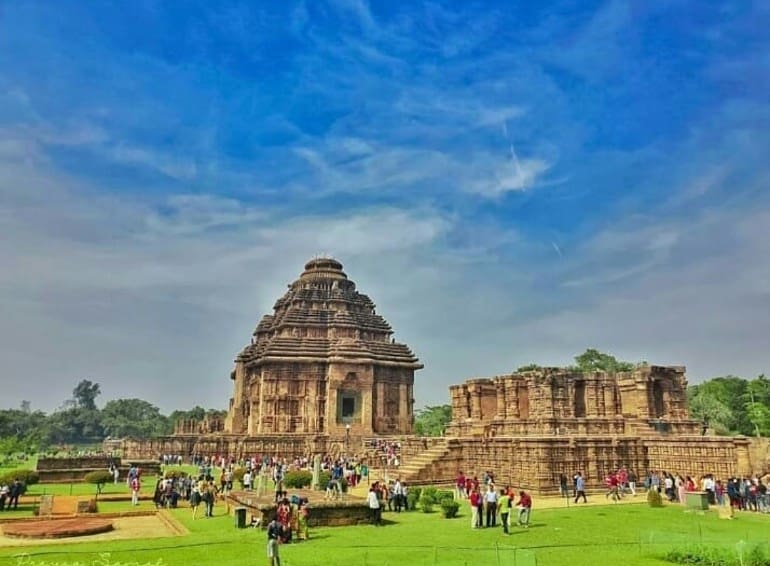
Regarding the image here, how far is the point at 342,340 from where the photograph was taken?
54469 millimetres

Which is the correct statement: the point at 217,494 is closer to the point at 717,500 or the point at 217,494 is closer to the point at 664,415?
the point at 717,500

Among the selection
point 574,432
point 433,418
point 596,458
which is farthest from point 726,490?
point 433,418

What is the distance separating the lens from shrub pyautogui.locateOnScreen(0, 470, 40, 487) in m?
25.8

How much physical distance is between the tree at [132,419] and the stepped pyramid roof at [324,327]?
5081 cm

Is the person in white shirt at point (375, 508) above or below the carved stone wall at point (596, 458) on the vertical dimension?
below

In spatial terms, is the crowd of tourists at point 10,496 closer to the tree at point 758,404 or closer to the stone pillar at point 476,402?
the stone pillar at point 476,402

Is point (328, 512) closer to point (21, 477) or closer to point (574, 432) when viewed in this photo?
point (21, 477)

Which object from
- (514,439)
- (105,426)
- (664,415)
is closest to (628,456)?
(514,439)

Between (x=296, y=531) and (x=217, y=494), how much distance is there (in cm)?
1064

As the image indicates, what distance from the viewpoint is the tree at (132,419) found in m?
113

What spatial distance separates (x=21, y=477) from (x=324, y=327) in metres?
30.7

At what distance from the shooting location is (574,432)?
33.7m

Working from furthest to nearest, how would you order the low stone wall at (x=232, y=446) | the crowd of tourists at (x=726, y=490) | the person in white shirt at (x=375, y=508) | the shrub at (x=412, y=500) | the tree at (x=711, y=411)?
1. the tree at (x=711, y=411)
2. the low stone wall at (x=232, y=446)
3. the shrub at (x=412, y=500)
4. the crowd of tourists at (x=726, y=490)
5. the person in white shirt at (x=375, y=508)

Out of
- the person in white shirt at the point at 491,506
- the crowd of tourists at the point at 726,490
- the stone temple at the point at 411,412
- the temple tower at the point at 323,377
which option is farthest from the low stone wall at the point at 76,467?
Answer: the crowd of tourists at the point at 726,490
